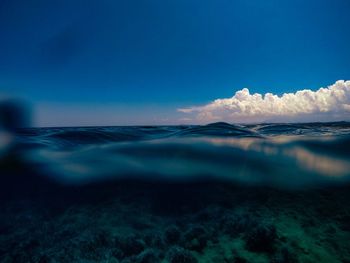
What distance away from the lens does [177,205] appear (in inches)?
140

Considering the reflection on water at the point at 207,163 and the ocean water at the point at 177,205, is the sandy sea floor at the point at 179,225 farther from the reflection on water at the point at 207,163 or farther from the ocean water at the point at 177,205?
the reflection on water at the point at 207,163

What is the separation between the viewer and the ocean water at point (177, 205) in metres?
2.34

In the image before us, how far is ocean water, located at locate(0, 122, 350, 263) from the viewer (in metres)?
2.34

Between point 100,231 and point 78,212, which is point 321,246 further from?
point 78,212

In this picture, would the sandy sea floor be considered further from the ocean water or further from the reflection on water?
the reflection on water

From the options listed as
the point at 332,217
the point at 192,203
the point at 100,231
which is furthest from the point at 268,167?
the point at 100,231

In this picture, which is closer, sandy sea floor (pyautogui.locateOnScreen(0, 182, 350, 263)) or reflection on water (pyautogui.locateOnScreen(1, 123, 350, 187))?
sandy sea floor (pyautogui.locateOnScreen(0, 182, 350, 263))

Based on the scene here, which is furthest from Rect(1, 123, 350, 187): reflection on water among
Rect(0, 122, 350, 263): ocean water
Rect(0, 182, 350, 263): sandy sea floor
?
Rect(0, 182, 350, 263): sandy sea floor

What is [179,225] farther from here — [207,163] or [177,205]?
[207,163]

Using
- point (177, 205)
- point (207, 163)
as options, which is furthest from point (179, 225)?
point (207, 163)

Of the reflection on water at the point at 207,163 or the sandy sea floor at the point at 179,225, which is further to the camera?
the reflection on water at the point at 207,163

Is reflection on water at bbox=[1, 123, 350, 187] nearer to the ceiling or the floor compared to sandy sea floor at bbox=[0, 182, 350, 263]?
nearer to the ceiling

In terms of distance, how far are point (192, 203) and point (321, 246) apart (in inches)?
75.4

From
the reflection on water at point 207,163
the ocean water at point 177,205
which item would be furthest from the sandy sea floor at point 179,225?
the reflection on water at point 207,163
